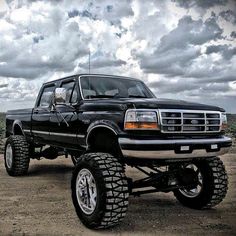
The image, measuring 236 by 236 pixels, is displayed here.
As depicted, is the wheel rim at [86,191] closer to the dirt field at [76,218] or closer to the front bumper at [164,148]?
the dirt field at [76,218]

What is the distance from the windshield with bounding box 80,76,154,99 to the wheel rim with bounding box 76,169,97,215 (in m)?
1.39

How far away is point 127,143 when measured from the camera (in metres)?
4.46

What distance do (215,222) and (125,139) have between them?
5.75 feet

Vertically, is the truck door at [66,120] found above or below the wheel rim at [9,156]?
above

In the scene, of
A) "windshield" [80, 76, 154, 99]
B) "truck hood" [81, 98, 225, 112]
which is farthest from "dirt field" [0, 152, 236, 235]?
"windshield" [80, 76, 154, 99]

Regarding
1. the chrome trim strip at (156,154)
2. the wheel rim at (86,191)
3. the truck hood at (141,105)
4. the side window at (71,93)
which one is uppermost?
the side window at (71,93)

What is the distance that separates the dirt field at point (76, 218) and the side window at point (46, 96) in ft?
5.26

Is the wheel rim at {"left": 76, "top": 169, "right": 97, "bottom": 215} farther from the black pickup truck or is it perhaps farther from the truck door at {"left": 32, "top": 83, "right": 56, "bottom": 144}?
the truck door at {"left": 32, "top": 83, "right": 56, "bottom": 144}

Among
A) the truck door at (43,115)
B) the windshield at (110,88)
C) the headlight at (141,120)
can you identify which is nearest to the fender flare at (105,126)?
the headlight at (141,120)

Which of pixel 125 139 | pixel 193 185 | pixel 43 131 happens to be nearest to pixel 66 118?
pixel 43 131

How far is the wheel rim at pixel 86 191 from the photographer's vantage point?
4770mm

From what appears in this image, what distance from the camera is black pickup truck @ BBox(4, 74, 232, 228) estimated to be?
4477 mm

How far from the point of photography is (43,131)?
7.18 metres

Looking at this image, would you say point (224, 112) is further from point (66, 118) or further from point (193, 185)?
point (66, 118)
